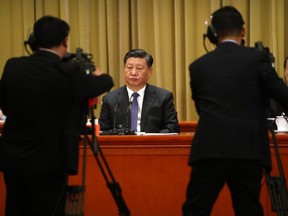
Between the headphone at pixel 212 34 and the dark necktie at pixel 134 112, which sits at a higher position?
the headphone at pixel 212 34

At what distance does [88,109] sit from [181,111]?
329 cm

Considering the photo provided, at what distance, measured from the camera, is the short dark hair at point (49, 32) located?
107 inches

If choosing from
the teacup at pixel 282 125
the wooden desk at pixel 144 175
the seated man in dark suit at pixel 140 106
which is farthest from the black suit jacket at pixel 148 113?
the teacup at pixel 282 125

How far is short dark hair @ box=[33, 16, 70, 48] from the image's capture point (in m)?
2.73

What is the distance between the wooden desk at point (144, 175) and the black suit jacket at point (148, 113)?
2.37 feet

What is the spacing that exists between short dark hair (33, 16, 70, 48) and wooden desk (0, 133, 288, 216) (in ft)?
3.40

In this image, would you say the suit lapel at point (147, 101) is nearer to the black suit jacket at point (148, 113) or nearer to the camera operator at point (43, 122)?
the black suit jacket at point (148, 113)

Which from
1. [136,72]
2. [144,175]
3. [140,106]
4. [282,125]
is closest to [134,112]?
[140,106]

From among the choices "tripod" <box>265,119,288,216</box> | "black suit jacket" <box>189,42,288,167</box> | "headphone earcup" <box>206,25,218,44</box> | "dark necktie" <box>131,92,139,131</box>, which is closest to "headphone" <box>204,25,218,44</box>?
"headphone earcup" <box>206,25,218,44</box>

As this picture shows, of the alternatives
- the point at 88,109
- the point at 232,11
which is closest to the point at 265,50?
the point at 232,11

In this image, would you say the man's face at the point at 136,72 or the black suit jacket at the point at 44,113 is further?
the man's face at the point at 136,72

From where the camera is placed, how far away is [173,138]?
3580 mm

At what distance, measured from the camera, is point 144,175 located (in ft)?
11.8

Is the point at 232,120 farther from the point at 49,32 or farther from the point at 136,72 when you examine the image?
the point at 136,72
